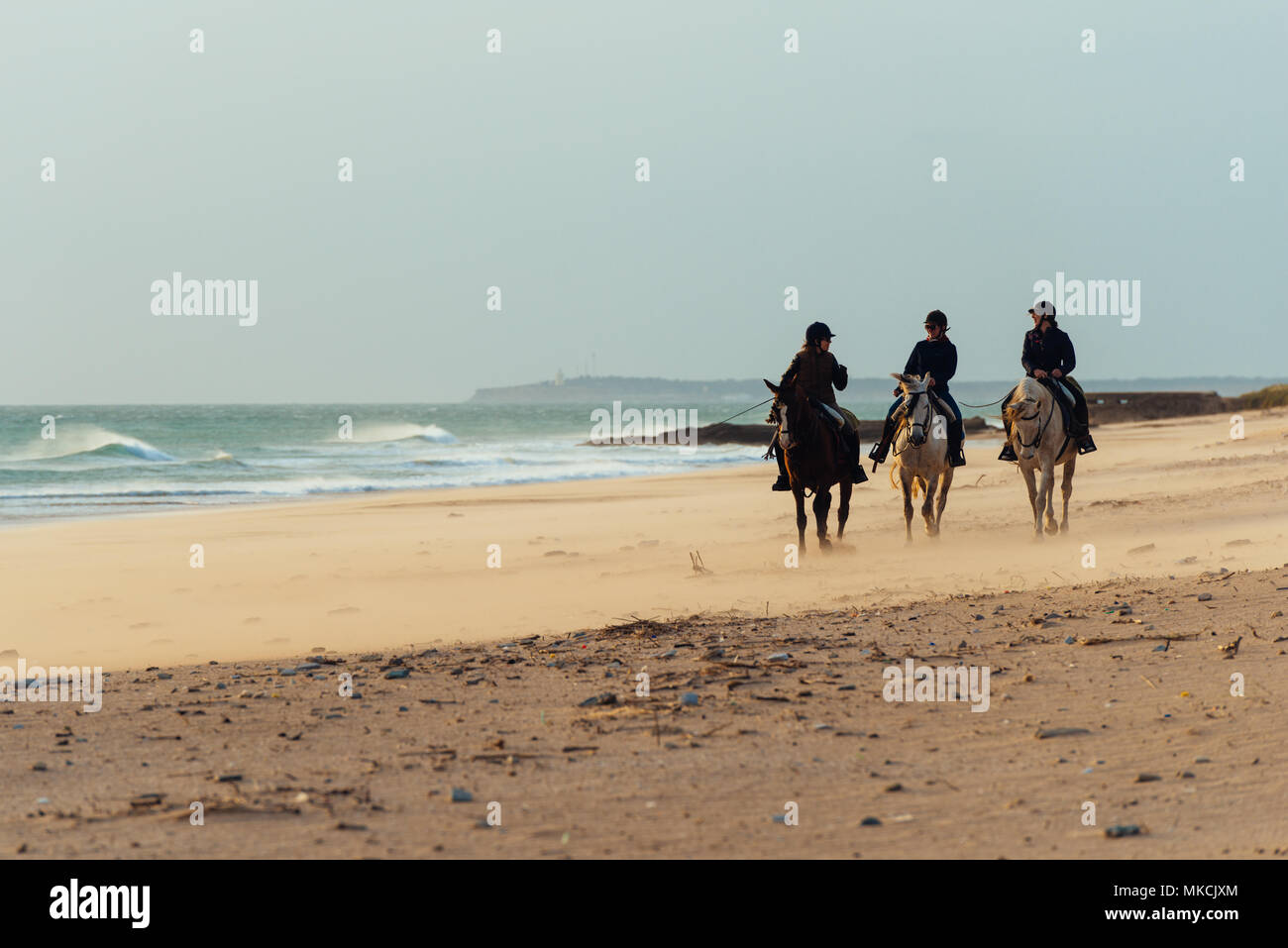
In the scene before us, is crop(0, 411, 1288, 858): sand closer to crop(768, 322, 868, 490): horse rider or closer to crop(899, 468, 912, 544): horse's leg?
crop(899, 468, 912, 544): horse's leg

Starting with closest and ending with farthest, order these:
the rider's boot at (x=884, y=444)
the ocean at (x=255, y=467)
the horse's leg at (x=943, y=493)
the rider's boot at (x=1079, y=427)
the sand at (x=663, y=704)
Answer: the sand at (x=663, y=704) < the rider's boot at (x=884, y=444) < the horse's leg at (x=943, y=493) < the rider's boot at (x=1079, y=427) < the ocean at (x=255, y=467)

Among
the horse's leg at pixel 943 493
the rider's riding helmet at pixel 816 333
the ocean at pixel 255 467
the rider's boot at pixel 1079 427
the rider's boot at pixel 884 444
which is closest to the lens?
the rider's riding helmet at pixel 816 333

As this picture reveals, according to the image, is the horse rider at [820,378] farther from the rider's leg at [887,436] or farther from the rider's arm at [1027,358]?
the rider's arm at [1027,358]

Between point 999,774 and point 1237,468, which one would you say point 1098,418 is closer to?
point 1237,468

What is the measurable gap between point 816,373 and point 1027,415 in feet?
9.69

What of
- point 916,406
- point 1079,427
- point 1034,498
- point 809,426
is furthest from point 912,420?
point 1079,427

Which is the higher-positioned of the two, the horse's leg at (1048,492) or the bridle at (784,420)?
the bridle at (784,420)

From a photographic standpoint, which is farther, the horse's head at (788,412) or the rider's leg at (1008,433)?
the rider's leg at (1008,433)

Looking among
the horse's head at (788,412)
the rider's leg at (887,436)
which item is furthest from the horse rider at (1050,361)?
the horse's head at (788,412)

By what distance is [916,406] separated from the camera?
48.0 ft

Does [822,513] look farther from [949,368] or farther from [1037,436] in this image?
[1037,436]

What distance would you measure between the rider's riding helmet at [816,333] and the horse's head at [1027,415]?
111 inches

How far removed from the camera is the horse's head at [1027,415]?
1496 cm
